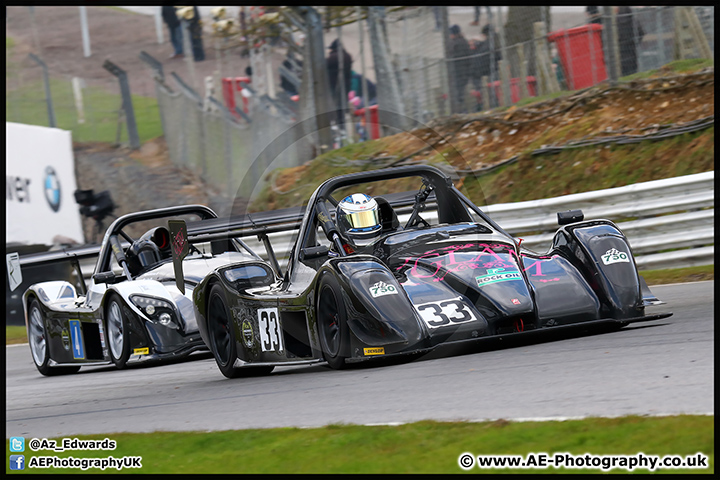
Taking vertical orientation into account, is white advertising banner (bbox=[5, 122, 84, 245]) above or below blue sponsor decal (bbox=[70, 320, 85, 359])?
above

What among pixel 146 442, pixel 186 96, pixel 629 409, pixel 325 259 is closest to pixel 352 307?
pixel 325 259

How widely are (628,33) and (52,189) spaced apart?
384 inches

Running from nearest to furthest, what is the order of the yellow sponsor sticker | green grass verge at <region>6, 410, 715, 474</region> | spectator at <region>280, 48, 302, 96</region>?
1. green grass verge at <region>6, 410, 715, 474</region>
2. the yellow sponsor sticker
3. spectator at <region>280, 48, 302, 96</region>

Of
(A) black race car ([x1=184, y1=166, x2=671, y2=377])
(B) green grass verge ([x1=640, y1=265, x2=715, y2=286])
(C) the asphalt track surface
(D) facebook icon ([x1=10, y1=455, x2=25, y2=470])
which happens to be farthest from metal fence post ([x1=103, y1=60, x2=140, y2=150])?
(D) facebook icon ([x1=10, y1=455, x2=25, y2=470])

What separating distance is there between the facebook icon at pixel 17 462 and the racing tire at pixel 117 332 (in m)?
4.44

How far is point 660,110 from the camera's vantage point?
15.7 meters

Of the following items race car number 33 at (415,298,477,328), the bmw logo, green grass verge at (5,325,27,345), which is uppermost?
the bmw logo

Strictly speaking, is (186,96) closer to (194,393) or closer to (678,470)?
(194,393)

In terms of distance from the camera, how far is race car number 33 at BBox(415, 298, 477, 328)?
6.66 metres

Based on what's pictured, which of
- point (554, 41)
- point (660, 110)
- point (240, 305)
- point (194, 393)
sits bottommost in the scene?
point (194, 393)

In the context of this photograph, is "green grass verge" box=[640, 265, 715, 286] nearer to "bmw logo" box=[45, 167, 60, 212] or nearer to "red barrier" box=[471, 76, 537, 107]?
"red barrier" box=[471, 76, 537, 107]

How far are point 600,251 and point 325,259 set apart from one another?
197 cm

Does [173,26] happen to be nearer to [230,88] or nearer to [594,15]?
Result: [230,88]

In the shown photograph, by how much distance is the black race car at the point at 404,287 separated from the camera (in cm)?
668
